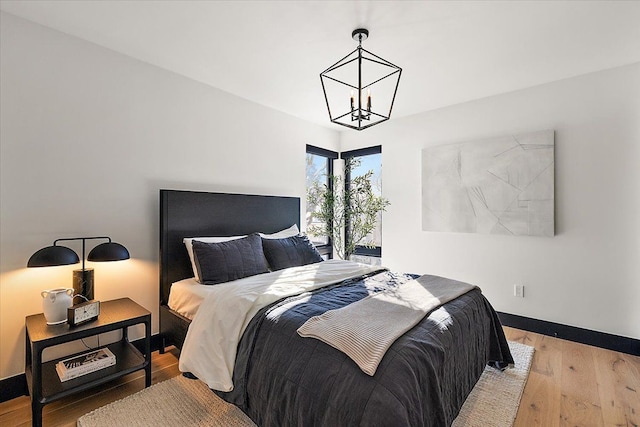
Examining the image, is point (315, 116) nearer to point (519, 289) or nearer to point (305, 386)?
point (519, 289)

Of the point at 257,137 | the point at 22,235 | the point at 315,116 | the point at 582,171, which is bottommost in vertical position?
the point at 22,235

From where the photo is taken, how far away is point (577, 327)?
3.02 meters

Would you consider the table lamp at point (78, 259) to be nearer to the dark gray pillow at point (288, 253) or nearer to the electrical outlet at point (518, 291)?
the dark gray pillow at point (288, 253)

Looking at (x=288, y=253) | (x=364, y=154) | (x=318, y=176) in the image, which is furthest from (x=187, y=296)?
(x=364, y=154)

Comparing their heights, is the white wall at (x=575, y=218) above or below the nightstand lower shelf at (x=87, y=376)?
above

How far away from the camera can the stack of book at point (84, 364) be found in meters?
1.96

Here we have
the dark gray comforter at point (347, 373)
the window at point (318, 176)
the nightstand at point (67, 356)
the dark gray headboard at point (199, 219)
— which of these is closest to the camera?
the dark gray comforter at point (347, 373)

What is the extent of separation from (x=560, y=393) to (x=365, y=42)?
2939 millimetres

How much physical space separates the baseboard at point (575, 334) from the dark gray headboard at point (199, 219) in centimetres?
287

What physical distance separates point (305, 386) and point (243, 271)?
1.46m

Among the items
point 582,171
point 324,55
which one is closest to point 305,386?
point 324,55

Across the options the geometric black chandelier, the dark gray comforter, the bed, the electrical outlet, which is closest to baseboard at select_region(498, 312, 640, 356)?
the electrical outlet

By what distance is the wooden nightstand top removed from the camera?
186 centimetres

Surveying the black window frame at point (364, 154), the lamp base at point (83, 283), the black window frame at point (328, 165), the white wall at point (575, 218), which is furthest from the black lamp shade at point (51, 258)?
the black window frame at point (364, 154)
